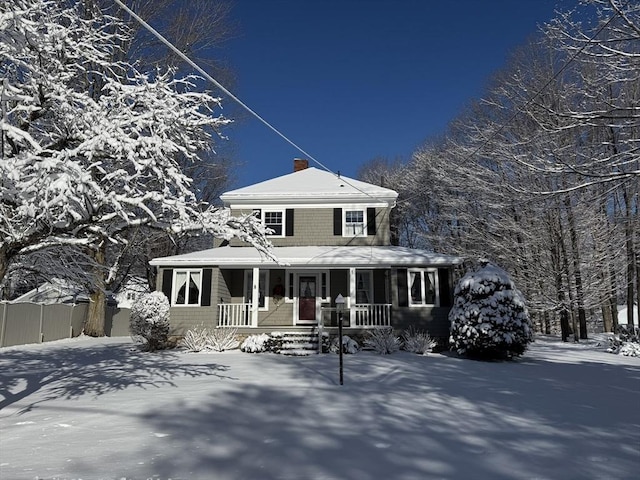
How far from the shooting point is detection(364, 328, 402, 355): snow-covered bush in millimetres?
13109

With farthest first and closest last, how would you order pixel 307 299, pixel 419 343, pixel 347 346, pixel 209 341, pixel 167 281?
pixel 307 299, pixel 167 281, pixel 209 341, pixel 347 346, pixel 419 343

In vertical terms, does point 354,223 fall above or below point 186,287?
above

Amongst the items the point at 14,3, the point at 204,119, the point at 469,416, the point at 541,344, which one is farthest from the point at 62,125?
the point at 541,344

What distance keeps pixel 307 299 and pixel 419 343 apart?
4.85m

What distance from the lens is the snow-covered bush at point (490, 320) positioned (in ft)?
38.8

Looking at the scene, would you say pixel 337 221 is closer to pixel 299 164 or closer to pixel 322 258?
pixel 322 258

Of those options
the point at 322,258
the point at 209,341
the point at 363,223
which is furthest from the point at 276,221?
the point at 209,341

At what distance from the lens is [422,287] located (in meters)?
15.2

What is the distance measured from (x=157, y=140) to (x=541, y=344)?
1655 cm

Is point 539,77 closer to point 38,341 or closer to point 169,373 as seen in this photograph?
point 169,373

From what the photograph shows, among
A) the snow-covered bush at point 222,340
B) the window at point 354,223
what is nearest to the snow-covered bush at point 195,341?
the snow-covered bush at point 222,340

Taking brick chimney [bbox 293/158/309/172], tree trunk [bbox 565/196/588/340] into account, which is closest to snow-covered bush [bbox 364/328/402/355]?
tree trunk [bbox 565/196/588/340]

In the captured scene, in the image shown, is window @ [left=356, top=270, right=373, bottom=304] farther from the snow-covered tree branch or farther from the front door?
the snow-covered tree branch

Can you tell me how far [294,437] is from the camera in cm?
538
